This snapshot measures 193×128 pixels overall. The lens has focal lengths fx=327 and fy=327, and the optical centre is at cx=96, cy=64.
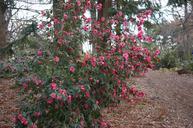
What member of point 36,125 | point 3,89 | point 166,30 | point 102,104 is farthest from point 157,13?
point 166,30

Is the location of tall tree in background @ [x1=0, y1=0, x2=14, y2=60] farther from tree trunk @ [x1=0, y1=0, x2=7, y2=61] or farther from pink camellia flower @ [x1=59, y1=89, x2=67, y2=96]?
pink camellia flower @ [x1=59, y1=89, x2=67, y2=96]

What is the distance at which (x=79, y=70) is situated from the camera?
4.08 metres

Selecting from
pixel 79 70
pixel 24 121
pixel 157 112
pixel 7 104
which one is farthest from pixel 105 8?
pixel 24 121

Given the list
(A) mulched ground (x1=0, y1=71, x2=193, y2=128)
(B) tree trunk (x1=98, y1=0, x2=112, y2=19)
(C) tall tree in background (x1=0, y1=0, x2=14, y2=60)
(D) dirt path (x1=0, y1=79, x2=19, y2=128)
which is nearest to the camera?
(D) dirt path (x1=0, y1=79, x2=19, y2=128)

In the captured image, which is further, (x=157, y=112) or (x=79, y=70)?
(x=157, y=112)

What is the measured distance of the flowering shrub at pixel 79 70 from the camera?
154 inches

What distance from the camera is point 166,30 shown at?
30156 millimetres

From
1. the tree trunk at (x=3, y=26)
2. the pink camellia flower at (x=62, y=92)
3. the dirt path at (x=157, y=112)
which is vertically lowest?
the dirt path at (x=157, y=112)

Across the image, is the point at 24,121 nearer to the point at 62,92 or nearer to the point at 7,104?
the point at 62,92

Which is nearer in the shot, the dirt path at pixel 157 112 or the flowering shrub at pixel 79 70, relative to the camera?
the flowering shrub at pixel 79 70

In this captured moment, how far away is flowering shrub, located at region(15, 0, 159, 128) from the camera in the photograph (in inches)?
154

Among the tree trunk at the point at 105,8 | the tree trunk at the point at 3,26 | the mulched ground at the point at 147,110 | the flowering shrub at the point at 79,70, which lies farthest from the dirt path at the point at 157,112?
the tree trunk at the point at 3,26

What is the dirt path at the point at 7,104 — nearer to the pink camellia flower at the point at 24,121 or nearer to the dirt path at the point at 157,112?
the pink camellia flower at the point at 24,121

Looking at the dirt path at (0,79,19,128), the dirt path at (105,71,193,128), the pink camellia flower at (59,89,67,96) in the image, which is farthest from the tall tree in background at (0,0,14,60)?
the pink camellia flower at (59,89,67,96)
